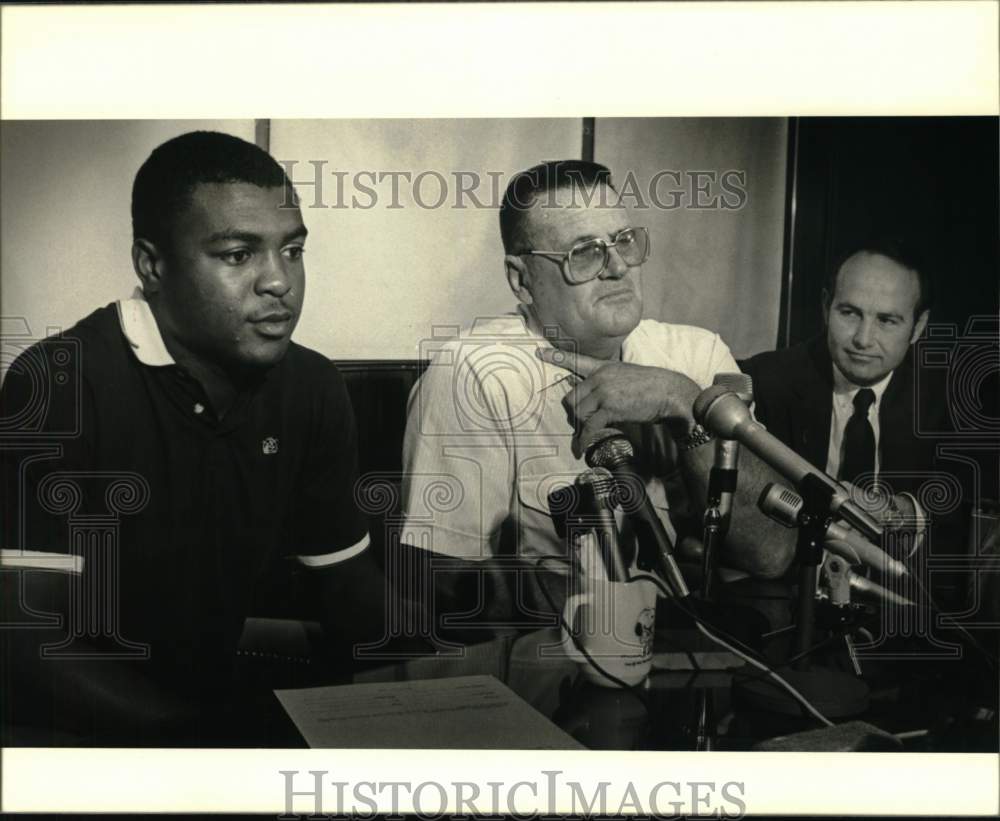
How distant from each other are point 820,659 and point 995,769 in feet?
1.43

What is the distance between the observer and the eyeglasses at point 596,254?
233 centimetres

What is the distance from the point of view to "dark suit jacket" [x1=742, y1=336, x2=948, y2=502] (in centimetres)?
236

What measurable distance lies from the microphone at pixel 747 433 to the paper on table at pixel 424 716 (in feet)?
2.25

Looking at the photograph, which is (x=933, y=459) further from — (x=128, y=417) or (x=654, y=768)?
(x=128, y=417)

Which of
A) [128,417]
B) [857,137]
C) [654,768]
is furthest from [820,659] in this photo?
[128,417]

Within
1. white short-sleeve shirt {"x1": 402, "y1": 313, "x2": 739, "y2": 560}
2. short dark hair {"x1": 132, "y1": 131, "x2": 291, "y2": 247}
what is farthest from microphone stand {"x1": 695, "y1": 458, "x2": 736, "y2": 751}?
short dark hair {"x1": 132, "y1": 131, "x2": 291, "y2": 247}

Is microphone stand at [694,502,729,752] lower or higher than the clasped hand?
lower

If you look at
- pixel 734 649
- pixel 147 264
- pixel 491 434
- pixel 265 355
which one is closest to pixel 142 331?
pixel 147 264

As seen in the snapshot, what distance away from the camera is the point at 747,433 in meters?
2.36

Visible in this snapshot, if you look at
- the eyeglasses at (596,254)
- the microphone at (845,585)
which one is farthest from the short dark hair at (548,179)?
the microphone at (845,585)

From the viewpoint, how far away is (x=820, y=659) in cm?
236

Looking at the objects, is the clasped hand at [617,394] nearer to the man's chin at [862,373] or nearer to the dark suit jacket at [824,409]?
the dark suit jacket at [824,409]

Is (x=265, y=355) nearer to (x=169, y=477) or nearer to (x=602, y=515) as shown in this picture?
(x=169, y=477)

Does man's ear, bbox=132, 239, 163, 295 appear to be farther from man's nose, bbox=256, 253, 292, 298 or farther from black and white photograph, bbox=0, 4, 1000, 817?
man's nose, bbox=256, 253, 292, 298
